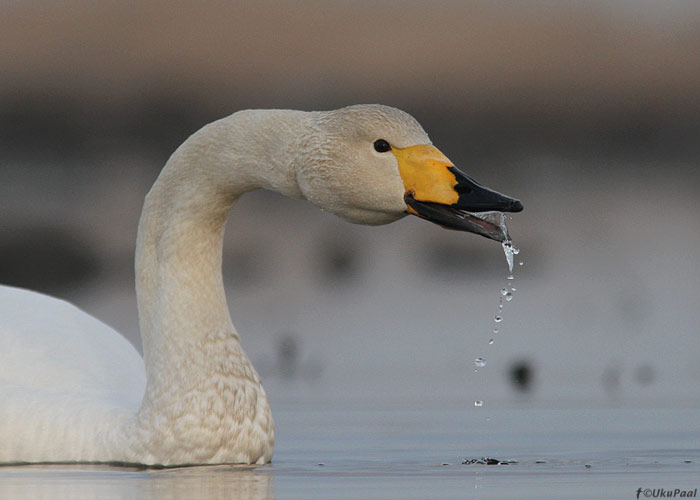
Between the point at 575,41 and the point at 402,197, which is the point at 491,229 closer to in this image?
the point at 402,197

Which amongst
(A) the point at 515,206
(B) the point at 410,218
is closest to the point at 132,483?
(A) the point at 515,206

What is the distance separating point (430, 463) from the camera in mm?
6613

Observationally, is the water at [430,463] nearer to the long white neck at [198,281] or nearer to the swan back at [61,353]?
the long white neck at [198,281]

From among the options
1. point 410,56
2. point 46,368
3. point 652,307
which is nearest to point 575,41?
point 410,56

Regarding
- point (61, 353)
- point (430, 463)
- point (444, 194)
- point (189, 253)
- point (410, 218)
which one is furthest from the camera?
point (410, 218)

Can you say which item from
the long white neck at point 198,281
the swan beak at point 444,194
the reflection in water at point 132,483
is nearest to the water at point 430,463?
the reflection in water at point 132,483

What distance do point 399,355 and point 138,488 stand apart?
4.08 m

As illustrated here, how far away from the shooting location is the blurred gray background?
32.0 feet

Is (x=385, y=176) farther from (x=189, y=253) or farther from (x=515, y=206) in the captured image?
(x=189, y=253)

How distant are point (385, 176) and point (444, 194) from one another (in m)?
0.24

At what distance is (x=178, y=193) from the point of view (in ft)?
22.7

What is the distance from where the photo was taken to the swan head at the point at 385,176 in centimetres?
599

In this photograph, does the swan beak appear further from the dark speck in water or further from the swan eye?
the dark speck in water

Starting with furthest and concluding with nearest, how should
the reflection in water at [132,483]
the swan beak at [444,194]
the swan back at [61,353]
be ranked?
the swan back at [61,353], the swan beak at [444,194], the reflection in water at [132,483]
